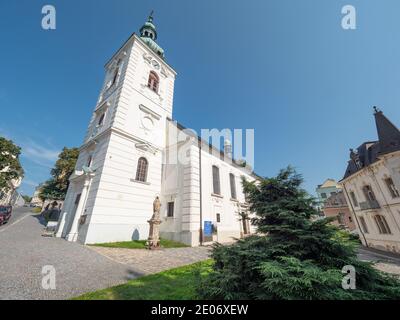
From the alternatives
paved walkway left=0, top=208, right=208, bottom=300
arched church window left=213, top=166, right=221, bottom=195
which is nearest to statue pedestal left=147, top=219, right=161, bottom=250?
paved walkway left=0, top=208, right=208, bottom=300

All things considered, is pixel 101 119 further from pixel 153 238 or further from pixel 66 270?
pixel 66 270

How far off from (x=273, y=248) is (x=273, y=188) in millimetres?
1635

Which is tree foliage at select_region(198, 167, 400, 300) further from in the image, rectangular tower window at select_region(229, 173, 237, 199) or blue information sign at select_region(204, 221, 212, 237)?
rectangular tower window at select_region(229, 173, 237, 199)

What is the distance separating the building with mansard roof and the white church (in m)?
12.6

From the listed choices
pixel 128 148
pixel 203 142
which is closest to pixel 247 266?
pixel 128 148

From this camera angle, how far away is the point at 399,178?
47.5 ft

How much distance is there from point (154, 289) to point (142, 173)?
11548mm

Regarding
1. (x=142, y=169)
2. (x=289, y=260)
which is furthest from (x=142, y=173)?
(x=289, y=260)

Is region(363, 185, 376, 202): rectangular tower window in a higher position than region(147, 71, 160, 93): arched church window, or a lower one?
lower

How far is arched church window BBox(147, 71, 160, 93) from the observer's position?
1931cm

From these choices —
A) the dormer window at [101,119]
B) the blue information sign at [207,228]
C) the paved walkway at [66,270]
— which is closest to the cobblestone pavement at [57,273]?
the paved walkway at [66,270]

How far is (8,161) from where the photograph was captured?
24016 millimetres

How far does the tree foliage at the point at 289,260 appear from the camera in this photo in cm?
263
